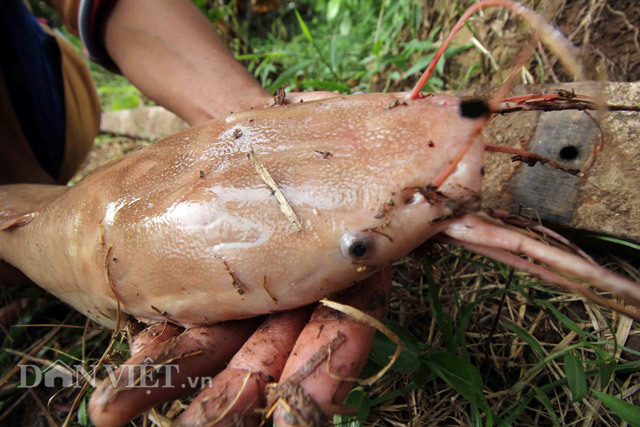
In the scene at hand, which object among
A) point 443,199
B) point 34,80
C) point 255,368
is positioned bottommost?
point 255,368

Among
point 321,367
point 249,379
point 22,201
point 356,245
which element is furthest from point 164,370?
point 22,201

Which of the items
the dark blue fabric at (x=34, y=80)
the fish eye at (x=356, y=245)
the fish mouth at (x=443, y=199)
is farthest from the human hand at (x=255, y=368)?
the dark blue fabric at (x=34, y=80)

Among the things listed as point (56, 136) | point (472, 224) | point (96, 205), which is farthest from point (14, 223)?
point (472, 224)

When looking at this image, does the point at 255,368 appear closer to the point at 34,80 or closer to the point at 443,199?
the point at 443,199

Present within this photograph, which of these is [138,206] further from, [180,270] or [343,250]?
[343,250]

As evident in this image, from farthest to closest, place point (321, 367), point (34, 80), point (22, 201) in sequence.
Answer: point (34, 80)
point (22, 201)
point (321, 367)

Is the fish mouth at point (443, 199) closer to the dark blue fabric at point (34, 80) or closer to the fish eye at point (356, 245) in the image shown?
the fish eye at point (356, 245)
